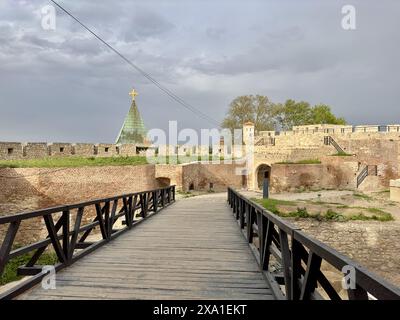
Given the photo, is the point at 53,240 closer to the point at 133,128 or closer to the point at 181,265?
the point at 181,265

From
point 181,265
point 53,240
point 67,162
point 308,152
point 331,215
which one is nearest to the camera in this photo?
point 53,240

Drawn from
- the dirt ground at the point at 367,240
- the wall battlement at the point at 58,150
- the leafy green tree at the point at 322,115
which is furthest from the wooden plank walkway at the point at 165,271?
the leafy green tree at the point at 322,115

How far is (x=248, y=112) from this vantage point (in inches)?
1694

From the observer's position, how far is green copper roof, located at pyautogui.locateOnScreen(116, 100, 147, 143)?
107 ft

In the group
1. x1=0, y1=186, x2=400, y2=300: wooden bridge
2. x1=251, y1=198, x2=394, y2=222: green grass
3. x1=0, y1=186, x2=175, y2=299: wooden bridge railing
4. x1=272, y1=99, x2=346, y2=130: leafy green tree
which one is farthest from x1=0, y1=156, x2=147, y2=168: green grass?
x1=272, y1=99, x2=346, y2=130: leafy green tree

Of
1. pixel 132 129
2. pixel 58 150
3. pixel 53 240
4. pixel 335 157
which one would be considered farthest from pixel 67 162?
pixel 335 157

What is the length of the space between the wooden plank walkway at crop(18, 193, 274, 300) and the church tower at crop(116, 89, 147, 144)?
1016 inches

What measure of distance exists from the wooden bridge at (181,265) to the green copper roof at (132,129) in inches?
1025

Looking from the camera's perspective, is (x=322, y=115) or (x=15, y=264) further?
(x=322, y=115)

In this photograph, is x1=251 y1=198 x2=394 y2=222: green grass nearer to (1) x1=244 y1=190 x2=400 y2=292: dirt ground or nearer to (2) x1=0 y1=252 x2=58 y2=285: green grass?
(1) x1=244 y1=190 x2=400 y2=292: dirt ground

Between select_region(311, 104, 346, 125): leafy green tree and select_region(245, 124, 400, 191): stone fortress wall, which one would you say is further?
select_region(311, 104, 346, 125): leafy green tree

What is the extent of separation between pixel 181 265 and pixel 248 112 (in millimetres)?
39245
